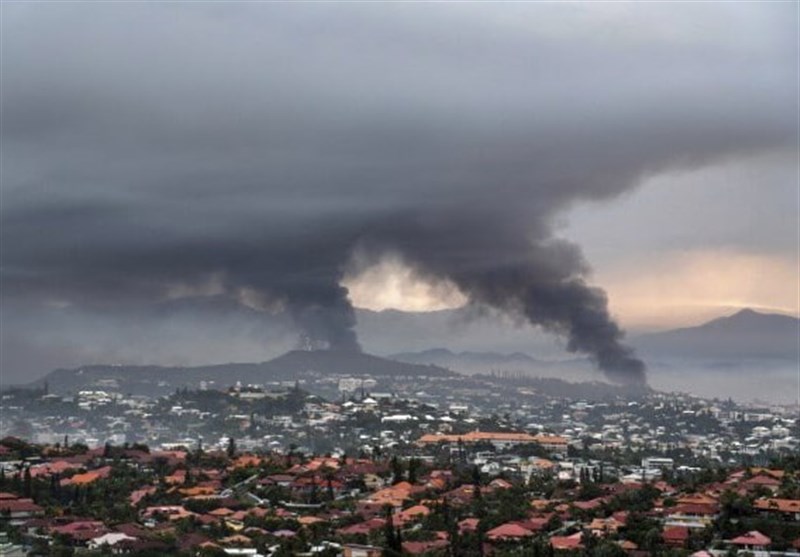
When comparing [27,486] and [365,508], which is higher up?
[27,486]

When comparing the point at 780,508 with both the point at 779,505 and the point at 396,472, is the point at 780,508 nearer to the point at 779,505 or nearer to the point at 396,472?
the point at 779,505

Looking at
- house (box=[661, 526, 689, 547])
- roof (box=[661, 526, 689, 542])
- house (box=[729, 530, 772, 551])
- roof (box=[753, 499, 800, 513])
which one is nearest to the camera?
house (box=[729, 530, 772, 551])

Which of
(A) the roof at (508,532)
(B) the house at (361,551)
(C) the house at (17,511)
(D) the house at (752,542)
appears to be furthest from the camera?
(C) the house at (17,511)

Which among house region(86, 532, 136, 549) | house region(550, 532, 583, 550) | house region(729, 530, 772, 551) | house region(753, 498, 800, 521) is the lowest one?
house region(86, 532, 136, 549)

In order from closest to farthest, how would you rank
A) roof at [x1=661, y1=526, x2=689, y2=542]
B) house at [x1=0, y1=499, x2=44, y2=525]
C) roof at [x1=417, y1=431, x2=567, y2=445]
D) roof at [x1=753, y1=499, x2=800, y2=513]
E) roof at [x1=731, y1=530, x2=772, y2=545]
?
roof at [x1=731, y1=530, x2=772, y2=545], roof at [x1=661, y1=526, x2=689, y2=542], roof at [x1=753, y1=499, x2=800, y2=513], house at [x1=0, y1=499, x2=44, y2=525], roof at [x1=417, y1=431, x2=567, y2=445]

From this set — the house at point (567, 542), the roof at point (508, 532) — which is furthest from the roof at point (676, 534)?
the roof at point (508, 532)

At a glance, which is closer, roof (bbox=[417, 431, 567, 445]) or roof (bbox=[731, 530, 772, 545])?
roof (bbox=[731, 530, 772, 545])

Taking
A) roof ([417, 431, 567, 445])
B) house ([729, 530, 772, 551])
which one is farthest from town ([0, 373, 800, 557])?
roof ([417, 431, 567, 445])

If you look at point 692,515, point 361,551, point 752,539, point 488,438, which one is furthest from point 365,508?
point 488,438

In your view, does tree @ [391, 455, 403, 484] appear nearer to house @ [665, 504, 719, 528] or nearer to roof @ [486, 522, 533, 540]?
roof @ [486, 522, 533, 540]

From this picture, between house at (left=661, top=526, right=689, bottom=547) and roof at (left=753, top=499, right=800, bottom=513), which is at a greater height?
roof at (left=753, top=499, right=800, bottom=513)

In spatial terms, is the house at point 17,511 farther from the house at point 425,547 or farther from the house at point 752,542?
the house at point 752,542

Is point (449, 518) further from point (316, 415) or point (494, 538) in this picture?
point (316, 415)
